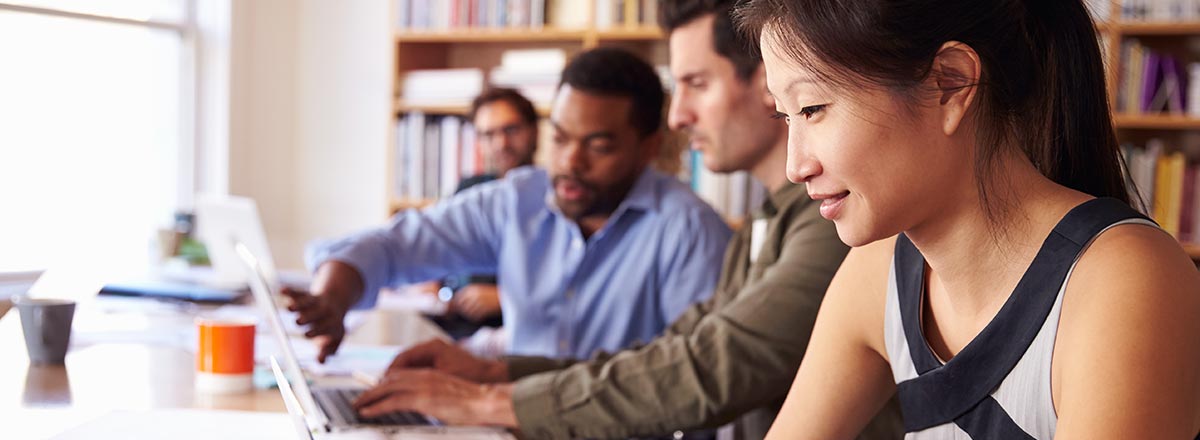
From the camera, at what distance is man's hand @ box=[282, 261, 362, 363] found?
174cm

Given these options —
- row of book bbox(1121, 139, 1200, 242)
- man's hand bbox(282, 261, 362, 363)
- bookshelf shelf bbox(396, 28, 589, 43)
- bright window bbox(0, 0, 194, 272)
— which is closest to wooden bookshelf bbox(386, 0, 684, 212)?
bookshelf shelf bbox(396, 28, 589, 43)

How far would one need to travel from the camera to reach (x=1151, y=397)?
79cm

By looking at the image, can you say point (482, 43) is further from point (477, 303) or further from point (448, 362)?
point (448, 362)

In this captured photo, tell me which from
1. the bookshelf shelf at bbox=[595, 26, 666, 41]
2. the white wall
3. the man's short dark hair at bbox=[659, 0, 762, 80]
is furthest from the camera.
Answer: the white wall

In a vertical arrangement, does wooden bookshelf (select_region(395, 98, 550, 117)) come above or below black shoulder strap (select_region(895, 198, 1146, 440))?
above

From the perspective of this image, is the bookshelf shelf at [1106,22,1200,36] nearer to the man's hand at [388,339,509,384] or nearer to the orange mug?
the man's hand at [388,339,509,384]

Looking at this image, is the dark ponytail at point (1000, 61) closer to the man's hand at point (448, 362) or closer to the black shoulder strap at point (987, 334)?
the black shoulder strap at point (987, 334)

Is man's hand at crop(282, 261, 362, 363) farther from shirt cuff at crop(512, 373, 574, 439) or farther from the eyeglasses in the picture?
the eyeglasses

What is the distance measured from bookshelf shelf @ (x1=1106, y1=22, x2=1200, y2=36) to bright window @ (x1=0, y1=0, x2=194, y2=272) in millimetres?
3064

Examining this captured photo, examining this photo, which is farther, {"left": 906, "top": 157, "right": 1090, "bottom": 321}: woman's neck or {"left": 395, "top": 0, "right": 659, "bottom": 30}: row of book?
{"left": 395, "top": 0, "right": 659, "bottom": 30}: row of book

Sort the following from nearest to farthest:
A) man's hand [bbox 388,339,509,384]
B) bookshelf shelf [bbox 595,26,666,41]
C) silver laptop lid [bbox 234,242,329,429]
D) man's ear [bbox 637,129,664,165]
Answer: silver laptop lid [bbox 234,242,329,429] → man's hand [bbox 388,339,509,384] → man's ear [bbox 637,129,664,165] → bookshelf shelf [bbox 595,26,666,41]

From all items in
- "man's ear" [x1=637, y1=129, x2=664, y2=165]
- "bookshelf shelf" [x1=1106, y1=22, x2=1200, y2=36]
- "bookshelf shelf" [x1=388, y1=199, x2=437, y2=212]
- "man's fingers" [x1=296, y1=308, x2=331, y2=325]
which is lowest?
"bookshelf shelf" [x1=388, y1=199, x2=437, y2=212]

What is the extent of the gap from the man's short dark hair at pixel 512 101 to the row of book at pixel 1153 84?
1.86 metres

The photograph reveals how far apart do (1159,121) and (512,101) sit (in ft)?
6.61
